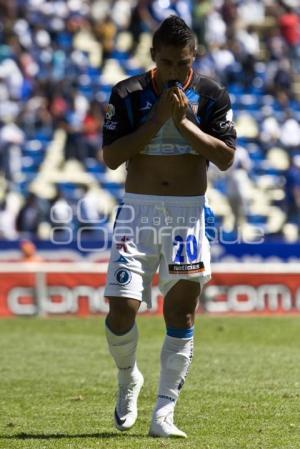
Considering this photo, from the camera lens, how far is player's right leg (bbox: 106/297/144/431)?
7270 millimetres

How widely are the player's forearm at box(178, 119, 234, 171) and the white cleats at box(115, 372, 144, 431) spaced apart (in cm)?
145

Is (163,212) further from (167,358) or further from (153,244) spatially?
(167,358)

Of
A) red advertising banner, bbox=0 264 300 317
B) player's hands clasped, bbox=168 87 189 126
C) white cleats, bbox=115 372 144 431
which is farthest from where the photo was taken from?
red advertising banner, bbox=0 264 300 317

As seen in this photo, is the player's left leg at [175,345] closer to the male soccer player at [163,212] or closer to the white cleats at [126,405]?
the male soccer player at [163,212]

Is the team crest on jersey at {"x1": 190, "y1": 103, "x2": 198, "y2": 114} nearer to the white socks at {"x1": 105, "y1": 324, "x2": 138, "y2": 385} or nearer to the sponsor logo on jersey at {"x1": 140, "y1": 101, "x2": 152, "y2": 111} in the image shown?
the sponsor logo on jersey at {"x1": 140, "y1": 101, "x2": 152, "y2": 111}

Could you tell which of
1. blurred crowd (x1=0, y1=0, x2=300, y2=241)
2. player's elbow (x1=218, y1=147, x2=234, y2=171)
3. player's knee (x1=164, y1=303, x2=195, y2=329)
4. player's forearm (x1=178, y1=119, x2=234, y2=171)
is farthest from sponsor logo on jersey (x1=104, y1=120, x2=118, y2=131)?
blurred crowd (x1=0, y1=0, x2=300, y2=241)

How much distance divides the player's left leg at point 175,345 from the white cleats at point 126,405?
19cm

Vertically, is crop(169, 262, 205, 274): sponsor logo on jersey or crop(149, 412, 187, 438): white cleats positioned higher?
crop(169, 262, 205, 274): sponsor logo on jersey

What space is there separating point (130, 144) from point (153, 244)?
643 millimetres

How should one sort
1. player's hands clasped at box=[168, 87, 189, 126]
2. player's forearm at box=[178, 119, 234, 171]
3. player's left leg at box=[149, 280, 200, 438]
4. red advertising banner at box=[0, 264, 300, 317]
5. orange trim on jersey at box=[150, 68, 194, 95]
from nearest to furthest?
player's hands clasped at box=[168, 87, 189, 126] → player's forearm at box=[178, 119, 234, 171] → orange trim on jersey at box=[150, 68, 194, 95] → player's left leg at box=[149, 280, 200, 438] → red advertising banner at box=[0, 264, 300, 317]

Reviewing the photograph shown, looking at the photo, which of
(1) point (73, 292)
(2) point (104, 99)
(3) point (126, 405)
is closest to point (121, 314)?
(3) point (126, 405)

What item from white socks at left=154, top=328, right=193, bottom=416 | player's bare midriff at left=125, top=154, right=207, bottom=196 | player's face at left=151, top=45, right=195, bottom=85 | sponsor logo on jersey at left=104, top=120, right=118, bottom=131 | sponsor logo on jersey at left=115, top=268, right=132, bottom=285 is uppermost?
player's face at left=151, top=45, right=195, bottom=85

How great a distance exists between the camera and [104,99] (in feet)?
87.5

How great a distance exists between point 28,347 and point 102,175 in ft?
36.8
